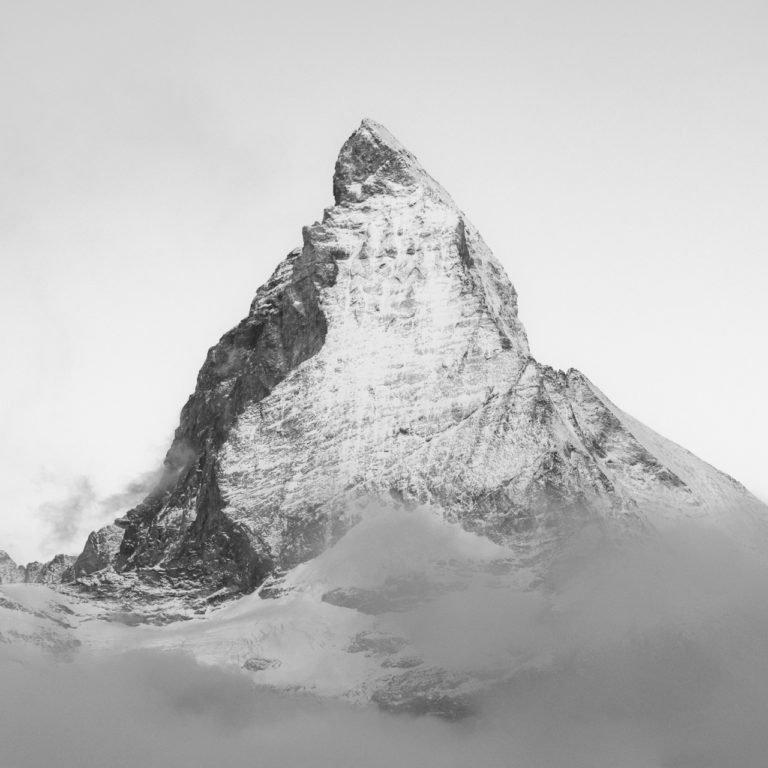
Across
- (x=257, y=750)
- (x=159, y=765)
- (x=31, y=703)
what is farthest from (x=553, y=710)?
(x=31, y=703)

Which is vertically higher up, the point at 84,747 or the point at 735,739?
the point at 735,739

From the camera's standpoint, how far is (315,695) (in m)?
200

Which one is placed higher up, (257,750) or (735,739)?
(735,739)

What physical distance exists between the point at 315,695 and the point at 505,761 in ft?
94.7

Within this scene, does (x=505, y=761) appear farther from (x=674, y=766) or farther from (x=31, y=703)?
(x=31, y=703)

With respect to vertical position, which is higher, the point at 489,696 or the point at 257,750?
the point at 489,696

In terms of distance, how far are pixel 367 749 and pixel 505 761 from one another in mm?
19585

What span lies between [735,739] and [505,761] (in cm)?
3280

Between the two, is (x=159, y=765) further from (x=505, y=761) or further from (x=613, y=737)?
(x=613, y=737)

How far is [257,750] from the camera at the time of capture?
19438cm

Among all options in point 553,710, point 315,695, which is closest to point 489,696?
point 553,710

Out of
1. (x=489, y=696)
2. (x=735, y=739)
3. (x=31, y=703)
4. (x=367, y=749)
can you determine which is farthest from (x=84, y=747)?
(x=735, y=739)

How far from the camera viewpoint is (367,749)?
19325 centimetres

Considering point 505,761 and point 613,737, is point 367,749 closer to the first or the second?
point 505,761
